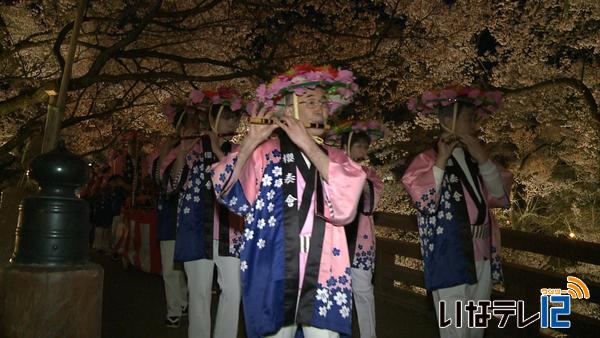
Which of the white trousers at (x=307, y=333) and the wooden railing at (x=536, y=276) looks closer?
the white trousers at (x=307, y=333)

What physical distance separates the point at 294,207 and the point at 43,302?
6.06 feet

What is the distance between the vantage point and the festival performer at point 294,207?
329 centimetres

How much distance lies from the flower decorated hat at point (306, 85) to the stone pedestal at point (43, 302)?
70.9 inches

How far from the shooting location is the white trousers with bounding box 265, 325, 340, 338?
3.31 m

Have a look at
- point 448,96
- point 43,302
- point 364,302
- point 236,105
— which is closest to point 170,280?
point 364,302

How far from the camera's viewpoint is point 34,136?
39.4 ft

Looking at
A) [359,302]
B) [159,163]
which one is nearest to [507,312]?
[359,302]

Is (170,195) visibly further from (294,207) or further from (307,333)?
(307,333)

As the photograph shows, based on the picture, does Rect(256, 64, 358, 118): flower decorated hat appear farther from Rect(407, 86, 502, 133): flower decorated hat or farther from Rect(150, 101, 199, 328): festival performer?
Rect(150, 101, 199, 328): festival performer

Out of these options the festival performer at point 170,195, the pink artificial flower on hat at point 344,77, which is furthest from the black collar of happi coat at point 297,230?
the festival performer at point 170,195

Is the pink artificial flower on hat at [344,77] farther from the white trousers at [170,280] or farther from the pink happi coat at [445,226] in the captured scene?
the white trousers at [170,280]

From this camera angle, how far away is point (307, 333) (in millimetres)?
3365

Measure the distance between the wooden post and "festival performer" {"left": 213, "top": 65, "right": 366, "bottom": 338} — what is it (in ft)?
18.7

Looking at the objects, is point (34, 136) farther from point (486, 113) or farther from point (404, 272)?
point (486, 113)
